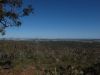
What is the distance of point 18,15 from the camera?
16.1 meters

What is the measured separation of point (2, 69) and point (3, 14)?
4131 millimetres

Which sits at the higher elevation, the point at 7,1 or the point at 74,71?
the point at 7,1

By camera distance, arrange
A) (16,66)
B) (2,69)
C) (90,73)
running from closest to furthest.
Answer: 1. (90,73)
2. (2,69)
3. (16,66)

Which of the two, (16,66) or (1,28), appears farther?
(16,66)

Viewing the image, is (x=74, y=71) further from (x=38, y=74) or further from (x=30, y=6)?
(x=30, y=6)

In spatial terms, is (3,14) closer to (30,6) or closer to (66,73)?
(30,6)

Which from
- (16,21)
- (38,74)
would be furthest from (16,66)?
(16,21)

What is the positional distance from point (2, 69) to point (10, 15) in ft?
13.2

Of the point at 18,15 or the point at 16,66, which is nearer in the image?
the point at 18,15

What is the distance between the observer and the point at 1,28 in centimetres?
1602

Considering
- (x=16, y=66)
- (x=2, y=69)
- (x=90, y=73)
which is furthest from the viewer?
(x=16, y=66)

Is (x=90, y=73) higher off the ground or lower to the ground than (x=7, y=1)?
lower

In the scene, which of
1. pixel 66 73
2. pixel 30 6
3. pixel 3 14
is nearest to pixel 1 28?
pixel 3 14

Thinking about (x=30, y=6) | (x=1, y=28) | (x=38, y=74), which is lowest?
(x=38, y=74)
